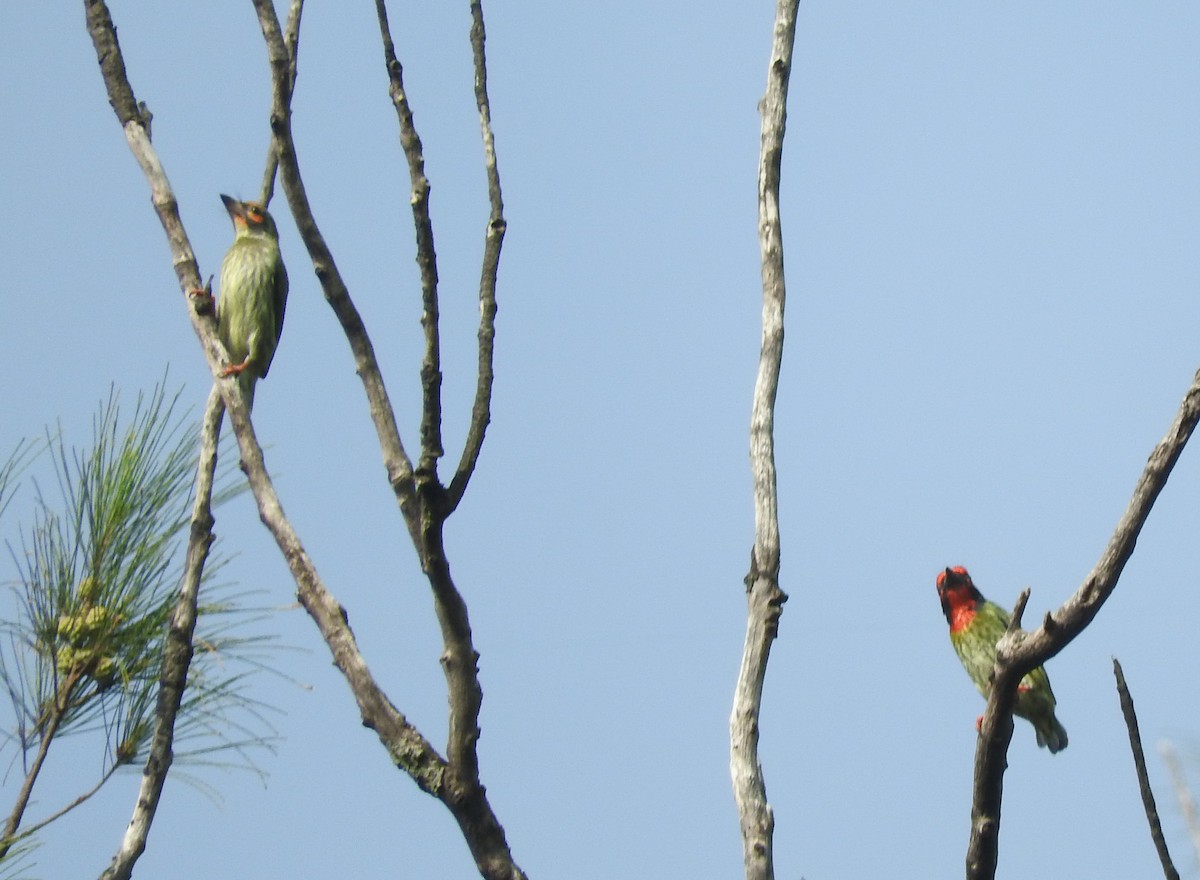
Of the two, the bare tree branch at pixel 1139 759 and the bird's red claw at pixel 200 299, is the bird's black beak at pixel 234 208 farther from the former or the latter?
the bare tree branch at pixel 1139 759

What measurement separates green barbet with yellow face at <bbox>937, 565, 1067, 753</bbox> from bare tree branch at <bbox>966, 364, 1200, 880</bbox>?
11.5ft

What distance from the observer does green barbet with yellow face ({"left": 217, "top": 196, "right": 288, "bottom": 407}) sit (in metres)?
5.54

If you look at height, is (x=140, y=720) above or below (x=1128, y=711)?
above

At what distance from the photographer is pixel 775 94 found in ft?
10.1

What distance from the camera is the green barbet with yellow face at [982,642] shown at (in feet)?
19.2

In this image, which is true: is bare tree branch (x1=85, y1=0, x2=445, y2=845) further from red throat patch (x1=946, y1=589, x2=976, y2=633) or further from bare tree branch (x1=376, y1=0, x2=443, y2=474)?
red throat patch (x1=946, y1=589, x2=976, y2=633)

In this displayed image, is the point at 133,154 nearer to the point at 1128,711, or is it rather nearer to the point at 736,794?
the point at 736,794

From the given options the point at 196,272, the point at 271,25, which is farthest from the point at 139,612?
the point at 271,25

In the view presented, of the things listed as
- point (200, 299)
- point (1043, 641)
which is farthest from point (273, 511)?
point (1043, 641)

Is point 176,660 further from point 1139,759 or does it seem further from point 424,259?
point 1139,759

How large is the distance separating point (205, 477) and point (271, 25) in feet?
3.28

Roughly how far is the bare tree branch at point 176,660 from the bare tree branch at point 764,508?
1108 millimetres

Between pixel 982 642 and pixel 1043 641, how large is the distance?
3998 millimetres

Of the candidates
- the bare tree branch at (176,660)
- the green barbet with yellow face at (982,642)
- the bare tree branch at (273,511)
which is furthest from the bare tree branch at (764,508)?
the green barbet with yellow face at (982,642)
